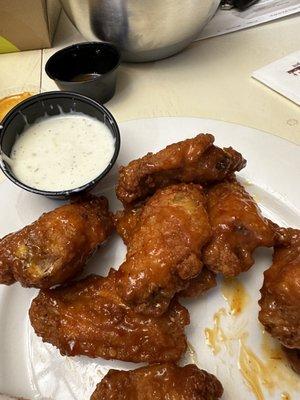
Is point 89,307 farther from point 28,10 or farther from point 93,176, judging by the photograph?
point 28,10

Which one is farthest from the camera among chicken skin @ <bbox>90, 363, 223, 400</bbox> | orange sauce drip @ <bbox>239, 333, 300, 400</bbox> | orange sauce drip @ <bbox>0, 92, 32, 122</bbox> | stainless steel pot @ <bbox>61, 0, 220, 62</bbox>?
orange sauce drip @ <bbox>0, 92, 32, 122</bbox>

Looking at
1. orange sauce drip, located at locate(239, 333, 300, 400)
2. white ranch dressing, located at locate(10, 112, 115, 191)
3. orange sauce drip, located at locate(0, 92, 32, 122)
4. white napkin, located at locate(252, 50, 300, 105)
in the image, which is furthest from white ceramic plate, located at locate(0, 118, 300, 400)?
orange sauce drip, located at locate(0, 92, 32, 122)

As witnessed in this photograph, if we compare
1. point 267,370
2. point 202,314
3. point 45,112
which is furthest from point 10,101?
point 267,370

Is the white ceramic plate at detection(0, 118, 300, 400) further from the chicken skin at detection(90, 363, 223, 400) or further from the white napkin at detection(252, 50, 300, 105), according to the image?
the white napkin at detection(252, 50, 300, 105)

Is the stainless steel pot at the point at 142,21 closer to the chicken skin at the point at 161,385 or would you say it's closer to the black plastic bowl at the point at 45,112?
the black plastic bowl at the point at 45,112

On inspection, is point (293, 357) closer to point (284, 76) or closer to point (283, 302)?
point (283, 302)

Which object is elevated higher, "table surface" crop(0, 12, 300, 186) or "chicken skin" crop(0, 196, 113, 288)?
"table surface" crop(0, 12, 300, 186)

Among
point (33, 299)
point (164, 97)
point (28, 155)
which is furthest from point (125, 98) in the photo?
point (33, 299)
